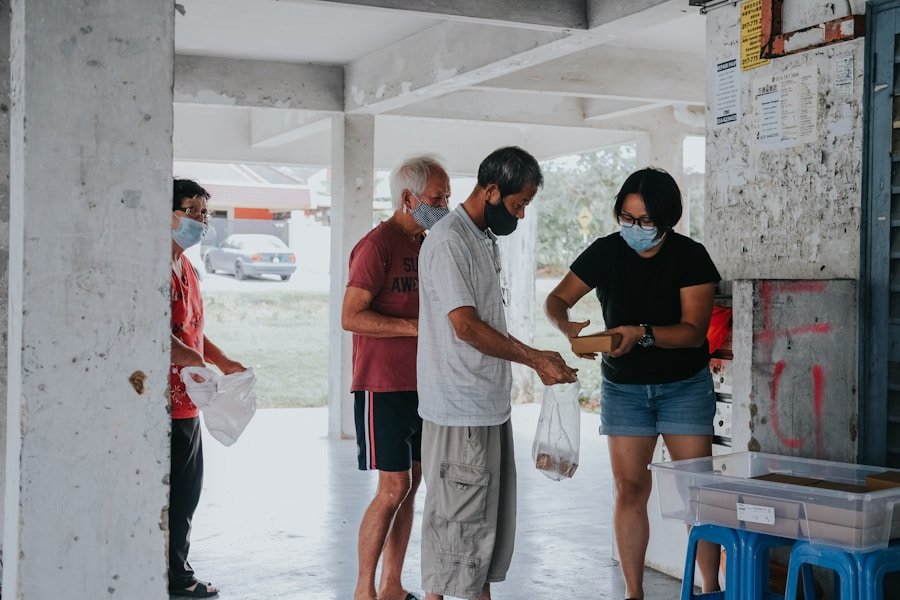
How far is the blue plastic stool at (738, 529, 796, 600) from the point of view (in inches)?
114

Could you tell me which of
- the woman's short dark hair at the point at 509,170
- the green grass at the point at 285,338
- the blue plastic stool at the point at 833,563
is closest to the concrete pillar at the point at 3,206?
the woman's short dark hair at the point at 509,170

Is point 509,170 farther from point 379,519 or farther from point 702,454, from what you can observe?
point 379,519

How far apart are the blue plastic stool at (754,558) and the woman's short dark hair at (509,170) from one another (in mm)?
1223

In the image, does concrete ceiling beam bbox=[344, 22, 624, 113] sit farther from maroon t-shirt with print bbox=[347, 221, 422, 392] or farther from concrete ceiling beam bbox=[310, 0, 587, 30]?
maroon t-shirt with print bbox=[347, 221, 422, 392]

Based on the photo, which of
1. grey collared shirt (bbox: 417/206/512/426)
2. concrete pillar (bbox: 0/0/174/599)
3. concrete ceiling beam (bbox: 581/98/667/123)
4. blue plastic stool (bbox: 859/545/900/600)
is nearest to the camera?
concrete pillar (bbox: 0/0/174/599)

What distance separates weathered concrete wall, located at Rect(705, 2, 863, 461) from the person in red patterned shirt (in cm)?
192

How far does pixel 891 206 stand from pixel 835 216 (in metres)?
0.23

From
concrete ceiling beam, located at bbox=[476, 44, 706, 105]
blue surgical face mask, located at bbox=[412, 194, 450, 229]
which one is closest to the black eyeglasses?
blue surgical face mask, located at bbox=[412, 194, 450, 229]

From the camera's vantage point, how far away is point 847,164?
3520 mm

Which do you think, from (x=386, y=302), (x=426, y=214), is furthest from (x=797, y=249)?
(x=386, y=302)

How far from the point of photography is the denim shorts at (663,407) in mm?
3492

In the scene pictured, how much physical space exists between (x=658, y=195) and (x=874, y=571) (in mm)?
1365

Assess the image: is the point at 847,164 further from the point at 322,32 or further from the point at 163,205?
the point at 322,32

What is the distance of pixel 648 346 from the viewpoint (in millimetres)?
3451
